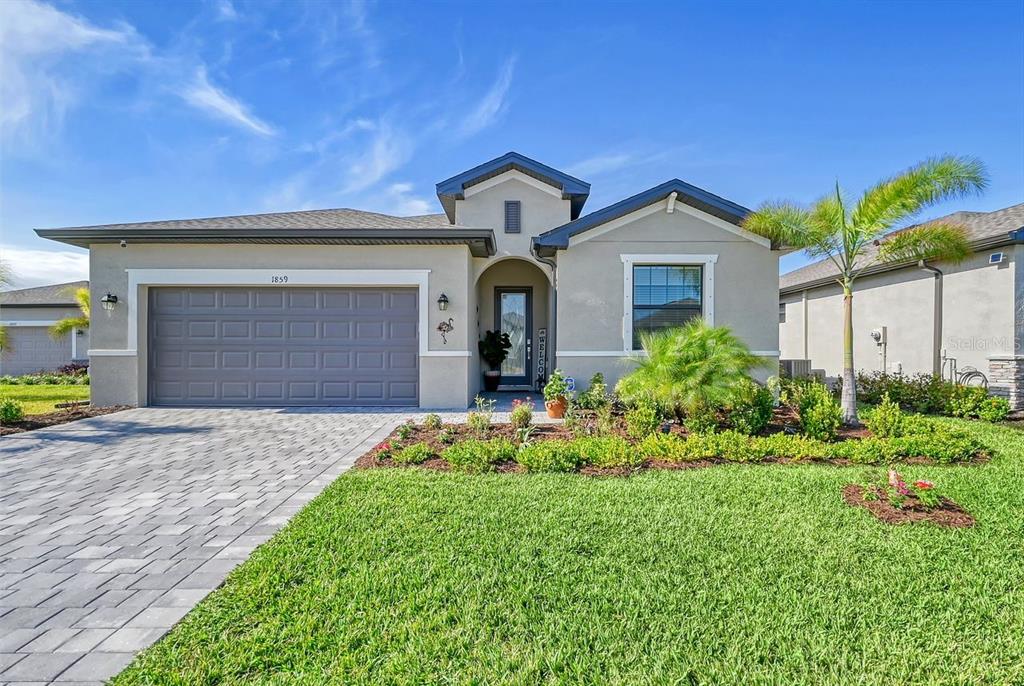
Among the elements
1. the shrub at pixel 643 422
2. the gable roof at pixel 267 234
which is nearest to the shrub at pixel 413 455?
the shrub at pixel 643 422

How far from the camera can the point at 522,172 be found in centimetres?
1273

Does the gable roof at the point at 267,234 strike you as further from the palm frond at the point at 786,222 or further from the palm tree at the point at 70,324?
the palm tree at the point at 70,324

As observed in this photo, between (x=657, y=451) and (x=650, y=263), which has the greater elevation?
(x=650, y=263)

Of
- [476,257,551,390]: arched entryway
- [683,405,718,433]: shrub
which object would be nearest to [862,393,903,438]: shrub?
[683,405,718,433]: shrub

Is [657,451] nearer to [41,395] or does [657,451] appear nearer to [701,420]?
[701,420]

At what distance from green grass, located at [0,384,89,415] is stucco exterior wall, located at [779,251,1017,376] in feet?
65.5

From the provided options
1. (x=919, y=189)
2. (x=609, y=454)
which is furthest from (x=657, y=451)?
(x=919, y=189)

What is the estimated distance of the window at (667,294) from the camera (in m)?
10.6

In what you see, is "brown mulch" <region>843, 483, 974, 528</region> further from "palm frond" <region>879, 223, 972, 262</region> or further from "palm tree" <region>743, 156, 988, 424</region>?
"palm frond" <region>879, 223, 972, 262</region>

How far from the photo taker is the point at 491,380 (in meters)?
13.9

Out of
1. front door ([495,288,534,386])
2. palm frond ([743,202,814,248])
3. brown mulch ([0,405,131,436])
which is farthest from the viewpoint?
front door ([495,288,534,386])

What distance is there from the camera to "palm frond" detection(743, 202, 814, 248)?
900cm

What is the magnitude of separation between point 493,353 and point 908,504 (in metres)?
10.3

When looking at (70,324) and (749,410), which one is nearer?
(749,410)
